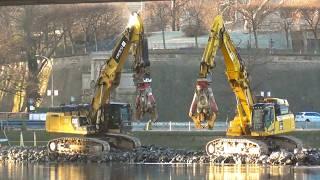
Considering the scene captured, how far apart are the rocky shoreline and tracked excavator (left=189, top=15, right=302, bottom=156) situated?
118cm

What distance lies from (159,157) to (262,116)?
20.0 feet

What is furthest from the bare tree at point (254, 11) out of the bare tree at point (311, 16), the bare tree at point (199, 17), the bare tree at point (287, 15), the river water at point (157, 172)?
the river water at point (157, 172)

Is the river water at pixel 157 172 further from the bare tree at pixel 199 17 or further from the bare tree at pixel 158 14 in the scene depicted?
the bare tree at pixel 158 14

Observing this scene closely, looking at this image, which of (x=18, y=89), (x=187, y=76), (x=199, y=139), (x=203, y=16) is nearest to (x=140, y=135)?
(x=199, y=139)

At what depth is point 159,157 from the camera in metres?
40.8

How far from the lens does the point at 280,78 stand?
86750mm

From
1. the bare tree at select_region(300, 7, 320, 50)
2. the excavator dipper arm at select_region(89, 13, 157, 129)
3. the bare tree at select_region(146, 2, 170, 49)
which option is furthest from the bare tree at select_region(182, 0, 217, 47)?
the excavator dipper arm at select_region(89, 13, 157, 129)

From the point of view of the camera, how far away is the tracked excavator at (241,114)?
131 ft

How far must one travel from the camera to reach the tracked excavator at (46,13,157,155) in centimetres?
4188

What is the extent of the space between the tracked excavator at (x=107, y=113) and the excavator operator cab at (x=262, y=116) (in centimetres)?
558

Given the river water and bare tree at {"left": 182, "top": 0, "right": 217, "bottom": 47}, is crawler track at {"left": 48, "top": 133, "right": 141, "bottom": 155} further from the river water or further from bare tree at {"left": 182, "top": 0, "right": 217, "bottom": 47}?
bare tree at {"left": 182, "top": 0, "right": 217, "bottom": 47}

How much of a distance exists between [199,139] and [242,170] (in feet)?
72.4

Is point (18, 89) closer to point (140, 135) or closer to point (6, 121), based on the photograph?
point (6, 121)

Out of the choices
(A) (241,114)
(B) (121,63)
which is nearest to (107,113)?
(B) (121,63)
